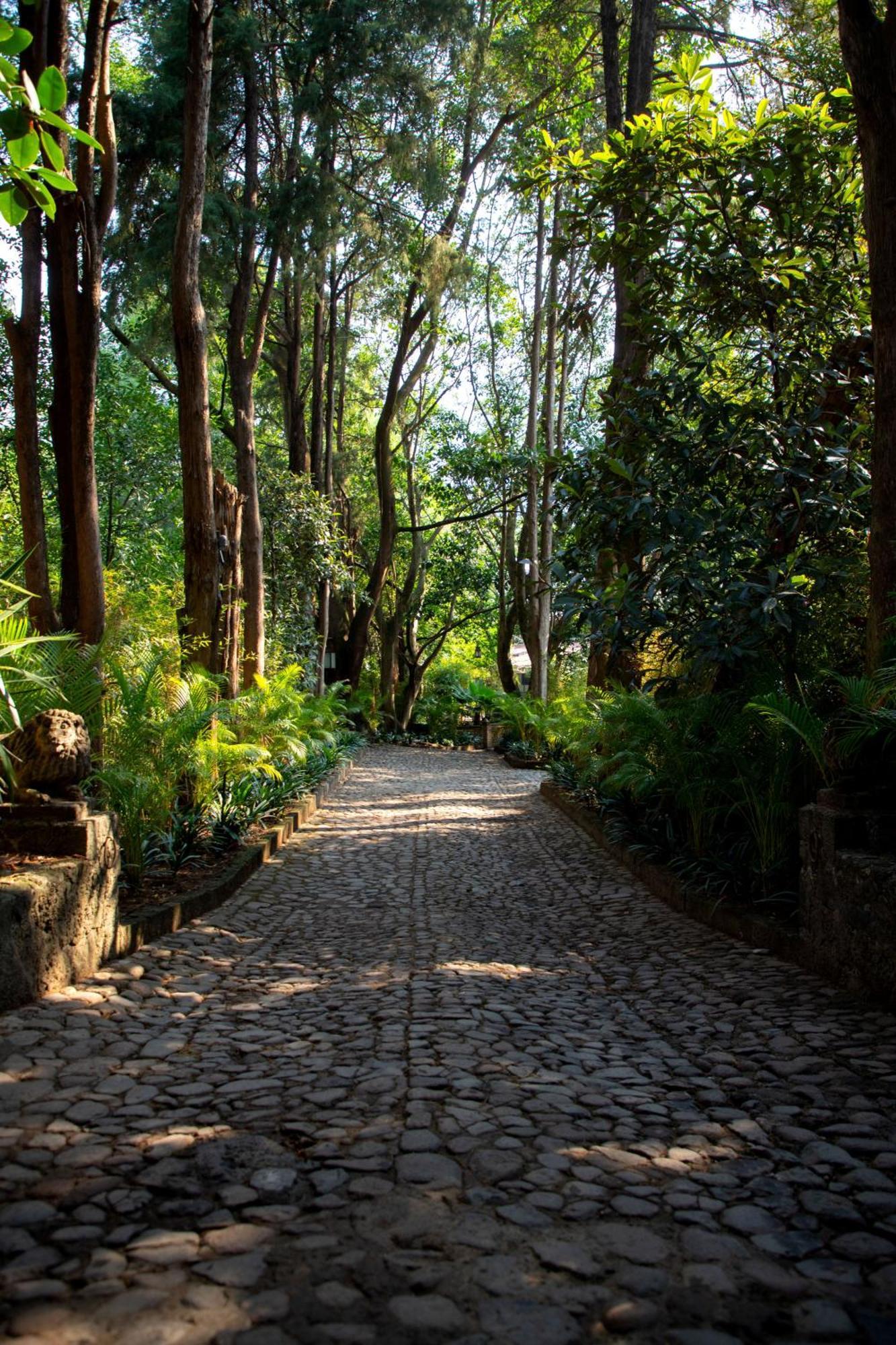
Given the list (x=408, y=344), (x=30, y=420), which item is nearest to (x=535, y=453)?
(x=408, y=344)

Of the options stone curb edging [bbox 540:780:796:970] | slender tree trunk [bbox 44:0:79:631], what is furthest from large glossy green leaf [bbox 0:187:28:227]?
slender tree trunk [bbox 44:0:79:631]

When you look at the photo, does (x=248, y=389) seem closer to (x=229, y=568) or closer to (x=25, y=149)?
(x=229, y=568)

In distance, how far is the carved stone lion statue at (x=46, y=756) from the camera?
4.88m

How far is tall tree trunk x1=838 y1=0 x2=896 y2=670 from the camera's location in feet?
17.8

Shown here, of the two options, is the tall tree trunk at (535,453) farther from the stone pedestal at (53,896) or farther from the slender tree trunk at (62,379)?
the stone pedestal at (53,896)

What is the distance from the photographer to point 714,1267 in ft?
7.79

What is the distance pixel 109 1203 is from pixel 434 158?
16.8 metres

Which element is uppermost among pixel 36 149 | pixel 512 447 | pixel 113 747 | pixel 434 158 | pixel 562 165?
pixel 434 158

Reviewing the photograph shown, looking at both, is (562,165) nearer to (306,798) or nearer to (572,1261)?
(306,798)

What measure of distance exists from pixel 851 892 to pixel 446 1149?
259 cm

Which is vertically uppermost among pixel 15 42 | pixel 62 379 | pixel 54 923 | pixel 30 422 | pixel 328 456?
pixel 328 456

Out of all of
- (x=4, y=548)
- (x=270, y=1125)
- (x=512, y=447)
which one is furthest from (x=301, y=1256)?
(x=512, y=447)

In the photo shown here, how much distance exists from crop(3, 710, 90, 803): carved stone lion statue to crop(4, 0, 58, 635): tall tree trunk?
13.9ft

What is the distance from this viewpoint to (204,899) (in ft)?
21.7
